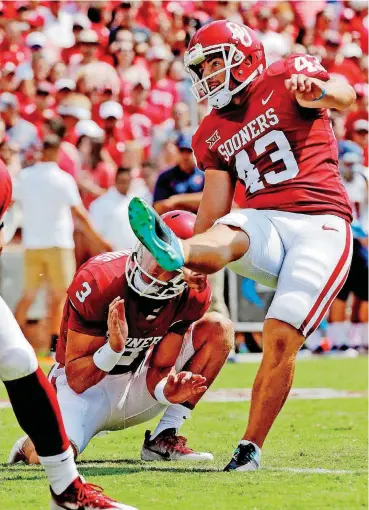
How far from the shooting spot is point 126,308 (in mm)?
4770

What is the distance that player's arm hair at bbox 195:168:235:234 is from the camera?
5027mm

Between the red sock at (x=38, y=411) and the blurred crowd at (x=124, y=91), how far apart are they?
213 inches

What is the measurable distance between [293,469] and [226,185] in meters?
1.35

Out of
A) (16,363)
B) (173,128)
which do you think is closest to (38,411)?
(16,363)

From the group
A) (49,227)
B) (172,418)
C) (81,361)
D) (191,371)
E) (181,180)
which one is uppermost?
(81,361)

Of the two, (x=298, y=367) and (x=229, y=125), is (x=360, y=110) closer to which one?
(x=298, y=367)

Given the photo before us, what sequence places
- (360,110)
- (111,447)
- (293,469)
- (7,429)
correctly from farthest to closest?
(360,110) < (7,429) < (111,447) < (293,469)

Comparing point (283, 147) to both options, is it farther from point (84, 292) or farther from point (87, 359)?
point (87, 359)

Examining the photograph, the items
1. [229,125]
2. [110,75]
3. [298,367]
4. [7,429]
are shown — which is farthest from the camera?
[110,75]

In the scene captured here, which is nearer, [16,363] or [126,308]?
[16,363]

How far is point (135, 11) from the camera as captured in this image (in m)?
13.8

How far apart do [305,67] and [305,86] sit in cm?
26

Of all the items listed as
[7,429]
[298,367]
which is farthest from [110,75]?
[7,429]

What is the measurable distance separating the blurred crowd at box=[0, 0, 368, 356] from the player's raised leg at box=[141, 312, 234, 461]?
377 centimetres
